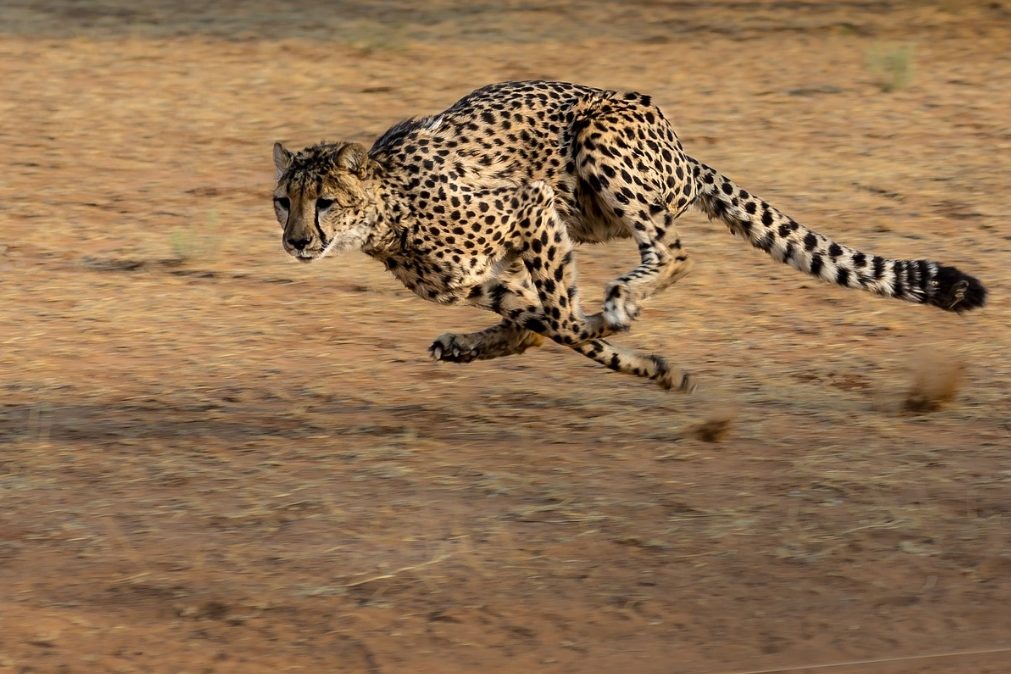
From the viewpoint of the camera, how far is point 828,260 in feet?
21.0

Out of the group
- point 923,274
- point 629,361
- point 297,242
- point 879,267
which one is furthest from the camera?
point 879,267

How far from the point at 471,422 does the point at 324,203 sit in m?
0.98

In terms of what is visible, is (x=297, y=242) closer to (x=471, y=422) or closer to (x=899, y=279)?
(x=471, y=422)

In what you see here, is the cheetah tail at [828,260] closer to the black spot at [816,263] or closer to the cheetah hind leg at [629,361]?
the black spot at [816,263]

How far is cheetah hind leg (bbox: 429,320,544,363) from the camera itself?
6297 mm

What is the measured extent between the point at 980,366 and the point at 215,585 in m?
3.39

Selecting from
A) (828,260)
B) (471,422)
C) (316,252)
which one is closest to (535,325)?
(471,422)

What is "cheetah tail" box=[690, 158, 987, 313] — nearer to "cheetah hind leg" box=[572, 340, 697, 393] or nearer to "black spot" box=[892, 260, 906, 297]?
"black spot" box=[892, 260, 906, 297]

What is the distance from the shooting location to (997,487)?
5.34 meters

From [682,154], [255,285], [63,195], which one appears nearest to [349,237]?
[682,154]

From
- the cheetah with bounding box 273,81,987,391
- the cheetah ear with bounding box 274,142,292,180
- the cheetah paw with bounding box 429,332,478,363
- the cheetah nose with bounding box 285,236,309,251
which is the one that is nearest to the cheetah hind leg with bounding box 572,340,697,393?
the cheetah with bounding box 273,81,987,391

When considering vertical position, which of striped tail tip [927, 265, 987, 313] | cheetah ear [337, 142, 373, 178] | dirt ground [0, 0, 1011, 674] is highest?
cheetah ear [337, 142, 373, 178]

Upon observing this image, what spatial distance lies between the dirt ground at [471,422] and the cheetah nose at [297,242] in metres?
0.70

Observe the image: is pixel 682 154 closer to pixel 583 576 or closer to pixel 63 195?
pixel 583 576
